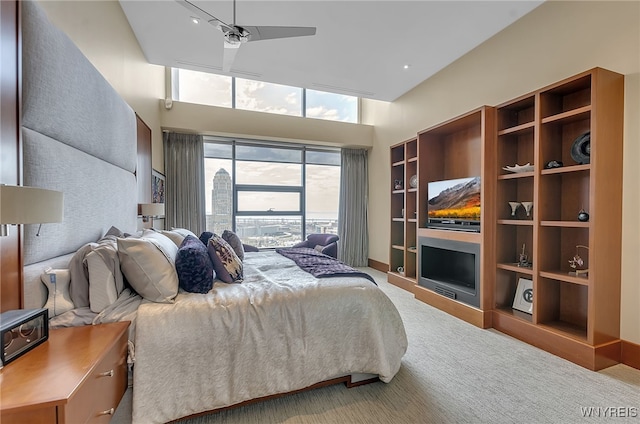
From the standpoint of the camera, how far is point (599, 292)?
226cm

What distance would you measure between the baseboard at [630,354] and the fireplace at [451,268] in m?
1.10

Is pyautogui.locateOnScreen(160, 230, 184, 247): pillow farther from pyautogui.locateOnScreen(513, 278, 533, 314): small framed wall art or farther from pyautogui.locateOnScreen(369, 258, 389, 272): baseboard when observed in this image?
pyautogui.locateOnScreen(369, 258, 389, 272): baseboard

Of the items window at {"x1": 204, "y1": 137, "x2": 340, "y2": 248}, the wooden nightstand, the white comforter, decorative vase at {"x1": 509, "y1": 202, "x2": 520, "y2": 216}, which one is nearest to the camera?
the wooden nightstand

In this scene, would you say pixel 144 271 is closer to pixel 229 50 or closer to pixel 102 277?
pixel 102 277

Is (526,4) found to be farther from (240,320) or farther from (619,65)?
(240,320)

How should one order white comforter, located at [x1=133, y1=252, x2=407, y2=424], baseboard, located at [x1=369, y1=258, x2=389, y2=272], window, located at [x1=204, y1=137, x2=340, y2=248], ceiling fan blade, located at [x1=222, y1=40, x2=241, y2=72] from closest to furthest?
1. white comforter, located at [x1=133, y1=252, x2=407, y2=424]
2. ceiling fan blade, located at [x1=222, y1=40, x2=241, y2=72]
3. window, located at [x1=204, y1=137, x2=340, y2=248]
4. baseboard, located at [x1=369, y1=258, x2=389, y2=272]

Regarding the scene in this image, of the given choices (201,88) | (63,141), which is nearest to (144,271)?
(63,141)

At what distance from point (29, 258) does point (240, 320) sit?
42.4 inches

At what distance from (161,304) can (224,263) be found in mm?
548

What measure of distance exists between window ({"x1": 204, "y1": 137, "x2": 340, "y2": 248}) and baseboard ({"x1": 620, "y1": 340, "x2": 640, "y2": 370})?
182 inches

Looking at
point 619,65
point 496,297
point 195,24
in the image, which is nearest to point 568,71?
point 619,65

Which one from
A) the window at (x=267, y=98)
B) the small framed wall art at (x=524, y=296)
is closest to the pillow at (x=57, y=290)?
the small framed wall art at (x=524, y=296)

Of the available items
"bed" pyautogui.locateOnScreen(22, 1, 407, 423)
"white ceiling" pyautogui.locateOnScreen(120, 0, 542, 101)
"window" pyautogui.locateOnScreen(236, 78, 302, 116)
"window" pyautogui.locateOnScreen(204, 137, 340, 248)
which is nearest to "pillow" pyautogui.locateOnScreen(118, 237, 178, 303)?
"bed" pyautogui.locateOnScreen(22, 1, 407, 423)

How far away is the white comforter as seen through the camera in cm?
153
